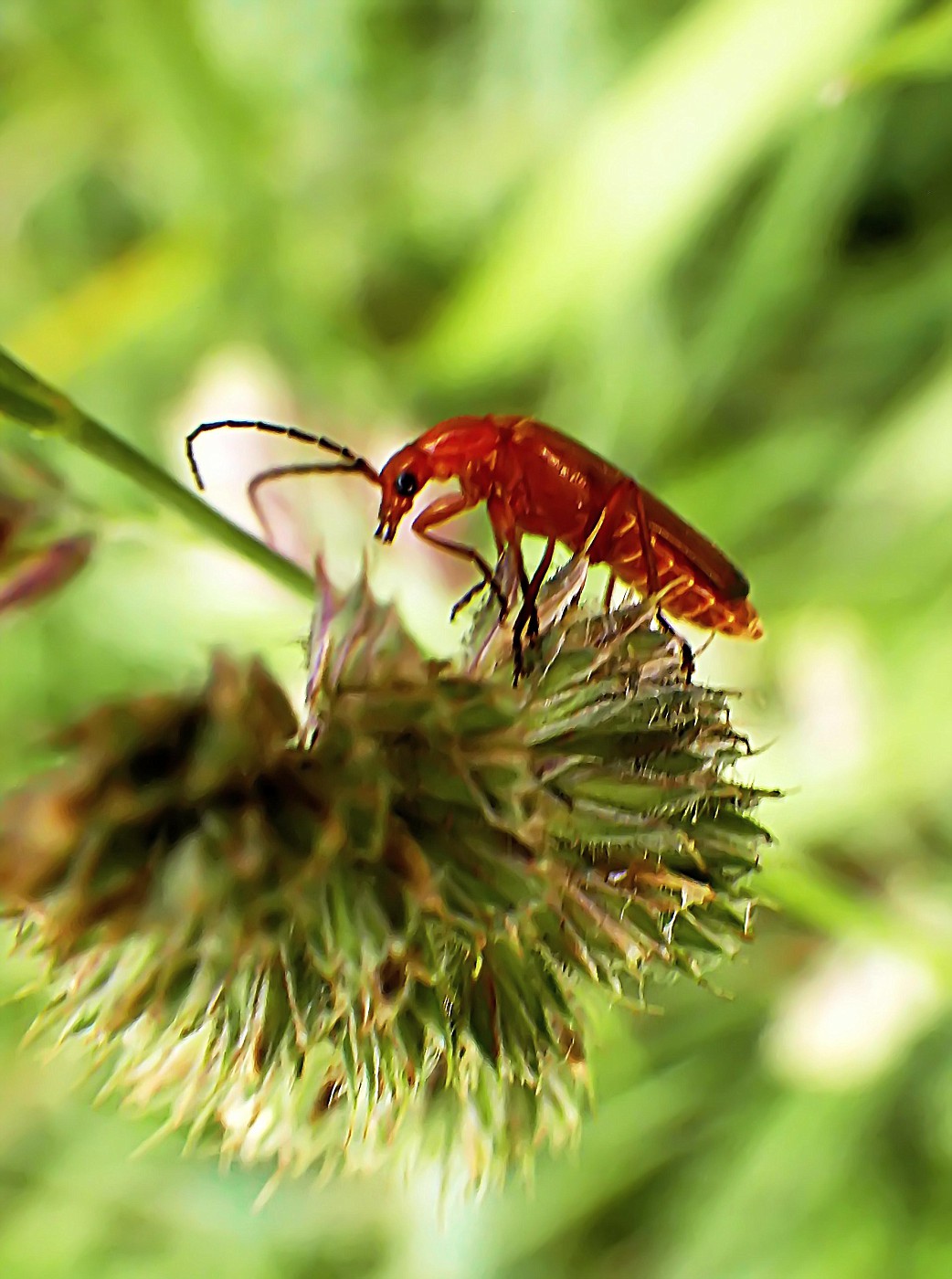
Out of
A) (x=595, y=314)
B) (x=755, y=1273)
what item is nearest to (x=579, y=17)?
(x=595, y=314)

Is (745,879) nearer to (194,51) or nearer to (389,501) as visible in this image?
(389,501)

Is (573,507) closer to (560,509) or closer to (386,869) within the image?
(560,509)

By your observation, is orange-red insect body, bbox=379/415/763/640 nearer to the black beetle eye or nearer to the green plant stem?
the black beetle eye

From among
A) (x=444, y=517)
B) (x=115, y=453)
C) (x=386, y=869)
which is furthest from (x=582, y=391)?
(x=386, y=869)

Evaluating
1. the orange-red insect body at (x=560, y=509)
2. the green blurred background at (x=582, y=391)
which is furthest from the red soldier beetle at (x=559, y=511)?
the green blurred background at (x=582, y=391)

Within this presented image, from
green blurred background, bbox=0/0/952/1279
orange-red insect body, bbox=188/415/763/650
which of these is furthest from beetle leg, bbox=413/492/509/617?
green blurred background, bbox=0/0/952/1279

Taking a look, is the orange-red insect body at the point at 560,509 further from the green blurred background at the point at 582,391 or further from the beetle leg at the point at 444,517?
the green blurred background at the point at 582,391
